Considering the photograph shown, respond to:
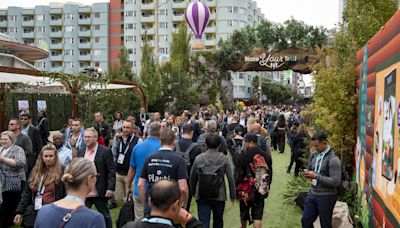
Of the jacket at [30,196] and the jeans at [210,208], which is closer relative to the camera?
the jacket at [30,196]

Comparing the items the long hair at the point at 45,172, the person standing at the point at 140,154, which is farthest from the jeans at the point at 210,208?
the long hair at the point at 45,172

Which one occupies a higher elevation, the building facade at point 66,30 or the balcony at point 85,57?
the building facade at point 66,30

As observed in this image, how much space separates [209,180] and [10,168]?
2890 mm

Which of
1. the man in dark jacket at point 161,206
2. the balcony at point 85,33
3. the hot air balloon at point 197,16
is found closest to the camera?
the man in dark jacket at point 161,206

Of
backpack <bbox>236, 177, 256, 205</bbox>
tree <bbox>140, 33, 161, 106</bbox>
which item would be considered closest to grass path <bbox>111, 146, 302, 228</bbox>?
backpack <bbox>236, 177, 256, 205</bbox>

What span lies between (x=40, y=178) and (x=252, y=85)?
77195mm

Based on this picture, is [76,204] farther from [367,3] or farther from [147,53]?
[147,53]

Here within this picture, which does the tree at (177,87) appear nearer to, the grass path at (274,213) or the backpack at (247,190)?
the grass path at (274,213)

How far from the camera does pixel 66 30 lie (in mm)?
85250

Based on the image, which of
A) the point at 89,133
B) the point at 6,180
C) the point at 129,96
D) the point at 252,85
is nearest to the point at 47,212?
the point at 89,133

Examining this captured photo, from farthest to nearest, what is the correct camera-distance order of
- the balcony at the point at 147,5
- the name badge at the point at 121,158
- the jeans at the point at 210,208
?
the balcony at the point at 147,5 → the name badge at the point at 121,158 → the jeans at the point at 210,208

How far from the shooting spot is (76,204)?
3.09m

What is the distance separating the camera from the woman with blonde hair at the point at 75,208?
9.78 feet

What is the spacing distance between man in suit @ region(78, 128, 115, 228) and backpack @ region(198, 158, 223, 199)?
49.5 inches
